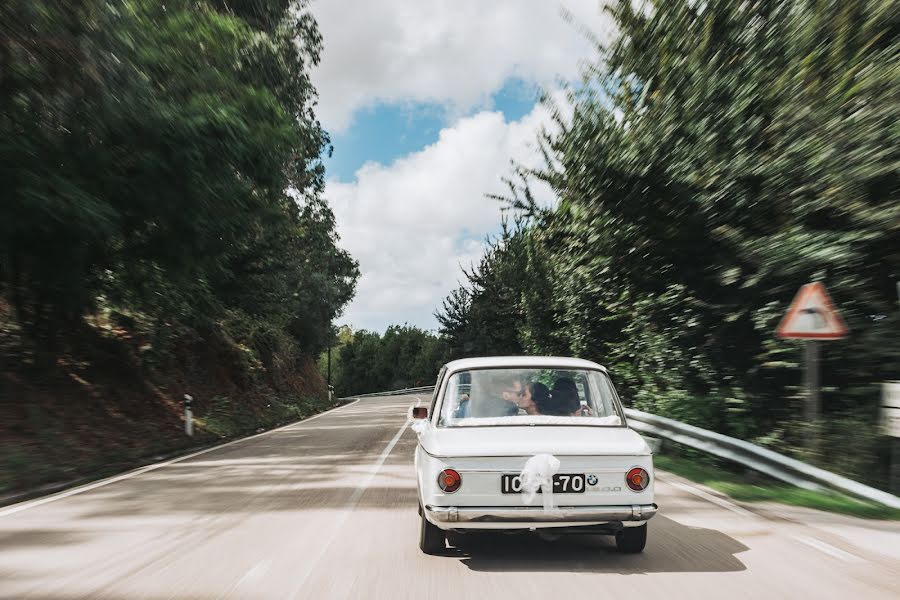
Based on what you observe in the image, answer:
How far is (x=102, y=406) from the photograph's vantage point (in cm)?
1566

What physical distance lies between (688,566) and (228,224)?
10.3 m

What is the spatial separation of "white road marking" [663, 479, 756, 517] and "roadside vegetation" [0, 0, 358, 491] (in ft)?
26.6

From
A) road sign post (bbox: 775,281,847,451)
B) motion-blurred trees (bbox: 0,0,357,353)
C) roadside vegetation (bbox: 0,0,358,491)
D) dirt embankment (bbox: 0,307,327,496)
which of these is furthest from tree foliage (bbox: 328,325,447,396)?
road sign post (bbox: 775,281,847,451)

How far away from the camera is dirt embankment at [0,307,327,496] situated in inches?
442

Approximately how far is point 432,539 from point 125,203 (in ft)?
28.8

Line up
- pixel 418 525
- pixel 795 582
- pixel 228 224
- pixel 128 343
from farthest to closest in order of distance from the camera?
pixel 128 343 < pixel 228 224 < pixel 418 525 < pixel 795 582

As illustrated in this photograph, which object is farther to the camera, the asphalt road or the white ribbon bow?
the white ribbon bow

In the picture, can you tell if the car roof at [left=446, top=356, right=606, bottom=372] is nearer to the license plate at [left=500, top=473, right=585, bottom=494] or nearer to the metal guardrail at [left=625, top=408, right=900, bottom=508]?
the license plate at [left=500, top=473, right=585, bottom=494]

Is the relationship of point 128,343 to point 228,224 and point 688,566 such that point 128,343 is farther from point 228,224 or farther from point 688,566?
point 688,566

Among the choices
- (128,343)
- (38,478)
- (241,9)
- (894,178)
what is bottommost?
(38,478)

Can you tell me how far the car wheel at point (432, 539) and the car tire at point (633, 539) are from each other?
134 cm

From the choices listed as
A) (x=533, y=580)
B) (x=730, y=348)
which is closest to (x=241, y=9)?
(x=730, y=348)

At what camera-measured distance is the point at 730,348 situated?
11.5 m

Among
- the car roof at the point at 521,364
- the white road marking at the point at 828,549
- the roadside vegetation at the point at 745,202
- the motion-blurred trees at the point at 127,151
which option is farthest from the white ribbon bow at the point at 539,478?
the motion-blurred trees at the point at 127,151
